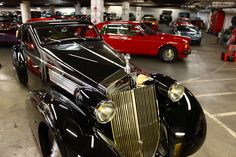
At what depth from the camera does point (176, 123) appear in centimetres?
229

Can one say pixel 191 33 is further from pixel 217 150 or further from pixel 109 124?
pixel 109 124

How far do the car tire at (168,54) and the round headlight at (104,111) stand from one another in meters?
6.42

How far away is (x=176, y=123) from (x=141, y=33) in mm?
6004

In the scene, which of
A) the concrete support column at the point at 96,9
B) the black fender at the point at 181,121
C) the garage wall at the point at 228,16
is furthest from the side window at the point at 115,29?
the garage wall at the point at 228,16

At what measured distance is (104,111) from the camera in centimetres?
192

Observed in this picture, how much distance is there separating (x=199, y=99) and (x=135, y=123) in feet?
9.95

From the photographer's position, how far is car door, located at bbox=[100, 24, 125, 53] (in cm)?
805

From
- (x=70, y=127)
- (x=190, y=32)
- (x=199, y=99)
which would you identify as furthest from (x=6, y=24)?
(x=190, y=32)

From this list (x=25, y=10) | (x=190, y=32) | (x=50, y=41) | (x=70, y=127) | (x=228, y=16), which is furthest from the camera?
(x=228, y=16)

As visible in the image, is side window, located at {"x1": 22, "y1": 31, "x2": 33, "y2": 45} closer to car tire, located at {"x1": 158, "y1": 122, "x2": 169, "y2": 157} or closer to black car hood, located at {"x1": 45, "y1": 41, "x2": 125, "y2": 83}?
black car hood, located at {"x1": 45, "y1": 41, "x2": 125, "y2": 83}

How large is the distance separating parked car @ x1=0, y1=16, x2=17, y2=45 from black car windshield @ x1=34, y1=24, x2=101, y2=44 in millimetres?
6446

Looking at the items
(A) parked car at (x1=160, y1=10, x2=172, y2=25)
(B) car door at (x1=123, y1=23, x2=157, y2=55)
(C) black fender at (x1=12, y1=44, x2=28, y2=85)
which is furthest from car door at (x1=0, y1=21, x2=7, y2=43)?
(A) parked car at (x1=160, y1=10, x2=172, y2=25)

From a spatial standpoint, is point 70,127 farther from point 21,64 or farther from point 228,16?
point 228,16

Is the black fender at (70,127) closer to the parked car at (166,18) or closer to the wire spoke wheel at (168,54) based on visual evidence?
the wire spoke wheel at (168,54)
